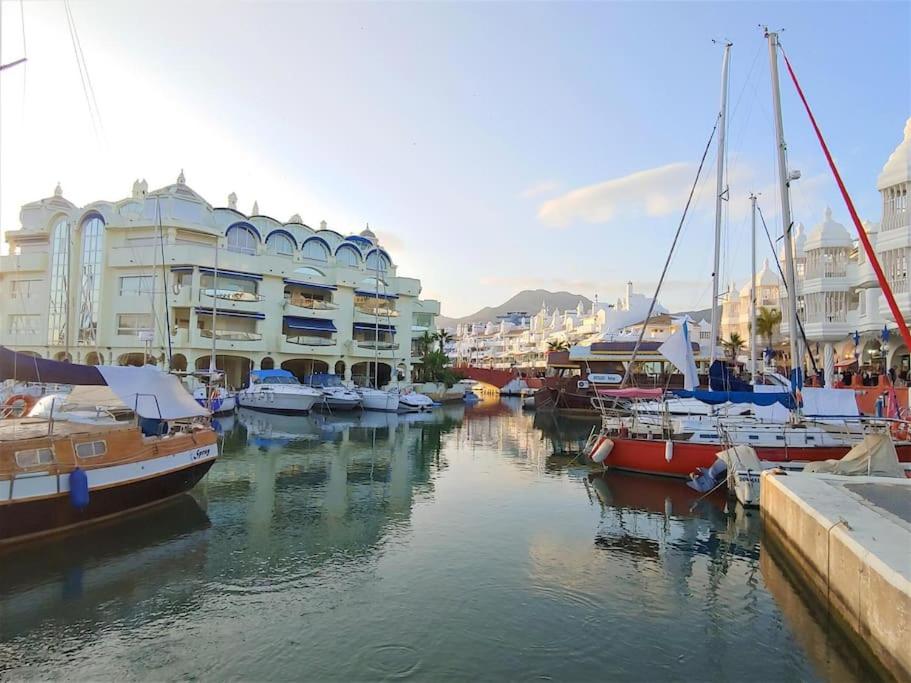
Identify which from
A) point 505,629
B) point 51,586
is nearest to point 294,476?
point 51,586

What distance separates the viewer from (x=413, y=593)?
9.52 metres

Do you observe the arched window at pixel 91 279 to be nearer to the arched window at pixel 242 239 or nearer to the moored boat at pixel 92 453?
the arched window at pixel 242 239

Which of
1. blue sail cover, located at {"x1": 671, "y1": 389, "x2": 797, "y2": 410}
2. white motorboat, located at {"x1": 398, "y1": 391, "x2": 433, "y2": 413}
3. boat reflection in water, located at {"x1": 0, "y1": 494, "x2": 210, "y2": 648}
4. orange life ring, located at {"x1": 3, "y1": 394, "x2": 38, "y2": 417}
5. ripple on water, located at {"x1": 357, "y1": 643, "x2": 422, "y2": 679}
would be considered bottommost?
ripple on water, located at {"x1": 357, "y1": 643, "x2": 422, "y2": 679}

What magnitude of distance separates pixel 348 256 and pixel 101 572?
51406mm

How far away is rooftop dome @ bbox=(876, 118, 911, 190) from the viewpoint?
25391 millimetres

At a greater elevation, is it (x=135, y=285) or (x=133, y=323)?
(x=135, y=285)

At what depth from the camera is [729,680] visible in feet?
23.5

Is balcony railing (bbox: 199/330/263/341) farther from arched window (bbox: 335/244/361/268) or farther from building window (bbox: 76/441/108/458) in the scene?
building window (bbox: 76/441/108/458)

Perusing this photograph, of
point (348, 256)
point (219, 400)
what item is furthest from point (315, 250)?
point (219, 400)

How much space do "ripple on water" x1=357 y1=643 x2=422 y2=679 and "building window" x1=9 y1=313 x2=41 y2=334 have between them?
54.4 m

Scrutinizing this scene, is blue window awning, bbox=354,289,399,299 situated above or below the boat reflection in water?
above

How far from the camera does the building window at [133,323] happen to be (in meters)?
47.2

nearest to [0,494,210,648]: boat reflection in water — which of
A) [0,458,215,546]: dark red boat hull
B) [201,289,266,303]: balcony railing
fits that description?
[0,458,215,546]: dark red boat hull

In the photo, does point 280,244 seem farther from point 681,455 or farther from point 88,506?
point 88,506
